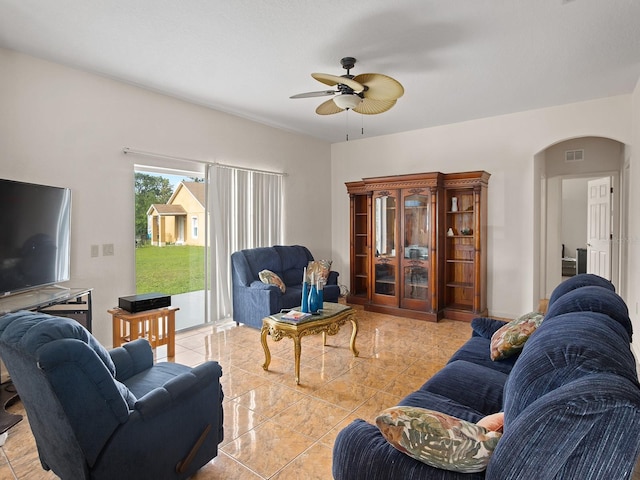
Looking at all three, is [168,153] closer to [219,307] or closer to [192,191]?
[192,191]

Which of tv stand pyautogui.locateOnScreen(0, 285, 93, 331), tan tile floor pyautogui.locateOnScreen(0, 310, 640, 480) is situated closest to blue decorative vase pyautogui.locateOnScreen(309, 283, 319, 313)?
tan tile floor pyautogui.locateOnScreen(0, 310, 640, 480)

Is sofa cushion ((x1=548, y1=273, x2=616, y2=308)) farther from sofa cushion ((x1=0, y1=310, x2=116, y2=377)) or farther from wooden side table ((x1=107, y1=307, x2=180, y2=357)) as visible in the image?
wooden side table ((x1=107, y1=307, x2=180, y2=357))

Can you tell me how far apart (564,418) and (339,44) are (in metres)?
3.02

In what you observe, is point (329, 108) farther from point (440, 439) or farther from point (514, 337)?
point (440, 439)

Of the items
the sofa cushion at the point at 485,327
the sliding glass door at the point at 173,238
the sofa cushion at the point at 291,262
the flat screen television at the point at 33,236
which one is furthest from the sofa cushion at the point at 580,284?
the sliding glass door at the point at 173,238

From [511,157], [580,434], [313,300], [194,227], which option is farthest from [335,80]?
[511,157]

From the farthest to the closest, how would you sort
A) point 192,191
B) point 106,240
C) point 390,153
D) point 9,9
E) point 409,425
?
point 390,153
point 192,191
point 106,240
point 9,9
point 409,425

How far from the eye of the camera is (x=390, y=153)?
6164 millimetres

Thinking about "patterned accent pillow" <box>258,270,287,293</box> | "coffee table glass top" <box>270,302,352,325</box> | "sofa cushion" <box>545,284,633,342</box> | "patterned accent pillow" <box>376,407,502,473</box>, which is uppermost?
"sofa cushion" <box>545,284,633,342</box>

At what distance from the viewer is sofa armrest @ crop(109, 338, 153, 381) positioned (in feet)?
7.16

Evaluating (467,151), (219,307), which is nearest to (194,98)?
(219,307)

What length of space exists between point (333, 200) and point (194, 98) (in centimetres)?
316

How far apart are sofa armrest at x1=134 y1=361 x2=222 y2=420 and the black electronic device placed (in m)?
1.83

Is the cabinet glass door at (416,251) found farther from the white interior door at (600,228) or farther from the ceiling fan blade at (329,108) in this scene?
the white interior door at (600,228)
